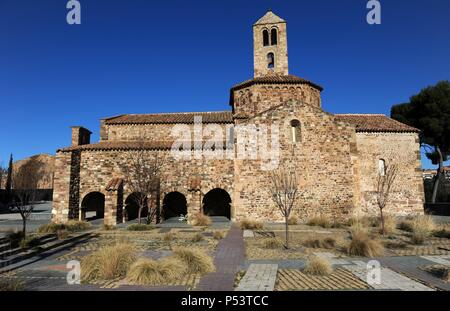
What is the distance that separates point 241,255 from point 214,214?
48.2ft

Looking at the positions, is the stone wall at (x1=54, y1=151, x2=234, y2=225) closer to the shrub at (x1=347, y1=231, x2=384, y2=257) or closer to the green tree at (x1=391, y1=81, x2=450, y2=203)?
the shrub at (x1=347, y1=231, x2=384, y2=257)

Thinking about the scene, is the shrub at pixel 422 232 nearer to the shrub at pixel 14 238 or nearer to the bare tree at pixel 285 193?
the bare tree at pixel 285 193

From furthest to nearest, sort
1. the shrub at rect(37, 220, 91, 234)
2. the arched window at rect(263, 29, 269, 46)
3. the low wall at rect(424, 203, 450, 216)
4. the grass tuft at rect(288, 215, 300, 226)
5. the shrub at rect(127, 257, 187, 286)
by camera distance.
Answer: the arched window at rect(263, 29, 269, 46) < the low wall at rect(424, 203, 450, 216) < the grass tuft at rect(288, 215, 300, 226) < the shrub at rect(37, 220, 91, 234) < the shrub at rect(127, 257, 187, 286)

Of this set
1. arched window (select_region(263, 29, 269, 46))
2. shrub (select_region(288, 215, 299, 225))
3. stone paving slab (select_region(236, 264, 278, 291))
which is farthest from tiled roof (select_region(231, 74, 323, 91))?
stone paving slab (select_region(236, 264, 278, 291))

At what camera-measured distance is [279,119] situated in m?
20.2

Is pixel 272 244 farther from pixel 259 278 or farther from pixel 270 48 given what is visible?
pixel 270 48

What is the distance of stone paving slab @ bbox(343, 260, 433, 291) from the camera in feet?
20.4

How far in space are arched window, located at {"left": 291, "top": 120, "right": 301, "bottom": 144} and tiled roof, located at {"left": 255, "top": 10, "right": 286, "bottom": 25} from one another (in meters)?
11.2

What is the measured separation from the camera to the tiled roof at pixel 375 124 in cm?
2269

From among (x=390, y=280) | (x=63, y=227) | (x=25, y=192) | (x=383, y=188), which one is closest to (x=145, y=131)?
(x=25, y=192)

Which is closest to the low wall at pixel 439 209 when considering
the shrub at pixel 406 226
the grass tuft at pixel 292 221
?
the shrub at pixel 406 226
